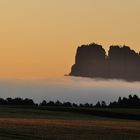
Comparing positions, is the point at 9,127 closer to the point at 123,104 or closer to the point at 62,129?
the point at 62,129

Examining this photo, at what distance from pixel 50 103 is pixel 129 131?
115418mm

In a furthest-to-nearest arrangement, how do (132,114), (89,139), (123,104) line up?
(123,104), (132,114), (89,139)

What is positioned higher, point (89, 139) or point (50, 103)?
point (50, 103)

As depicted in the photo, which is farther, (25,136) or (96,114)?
(96,114)

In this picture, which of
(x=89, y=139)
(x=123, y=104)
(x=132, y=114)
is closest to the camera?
(x=89, y=139)

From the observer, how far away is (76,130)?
7419cm

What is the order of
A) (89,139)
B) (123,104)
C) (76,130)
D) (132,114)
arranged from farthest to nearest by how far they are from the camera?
(123,104) < (132,114) < (76,130) < (89,139)

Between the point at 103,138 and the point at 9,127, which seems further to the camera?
the point at 9,127

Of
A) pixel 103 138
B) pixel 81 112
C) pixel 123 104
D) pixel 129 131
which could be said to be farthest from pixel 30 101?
pixel 103 138

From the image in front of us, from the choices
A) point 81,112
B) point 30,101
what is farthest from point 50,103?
point 81,112

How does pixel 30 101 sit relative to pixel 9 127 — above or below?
above

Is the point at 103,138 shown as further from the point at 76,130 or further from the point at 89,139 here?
the point at 76,130

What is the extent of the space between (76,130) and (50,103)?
118114 millimetres

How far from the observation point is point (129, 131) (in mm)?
77312
